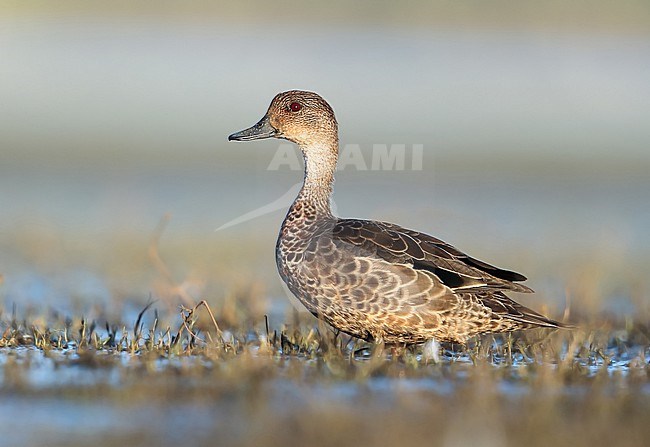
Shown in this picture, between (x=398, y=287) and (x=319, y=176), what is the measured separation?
4.15 feet

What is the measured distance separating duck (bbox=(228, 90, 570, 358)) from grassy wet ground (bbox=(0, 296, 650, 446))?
149 mm

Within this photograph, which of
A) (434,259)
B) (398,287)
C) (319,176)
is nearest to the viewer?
(398,287)

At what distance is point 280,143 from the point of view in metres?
15.1

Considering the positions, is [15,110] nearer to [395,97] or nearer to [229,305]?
[395,97]

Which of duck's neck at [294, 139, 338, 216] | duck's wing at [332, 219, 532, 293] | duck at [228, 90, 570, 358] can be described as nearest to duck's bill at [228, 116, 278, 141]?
duck's neck at [294, 139, 338, 216]

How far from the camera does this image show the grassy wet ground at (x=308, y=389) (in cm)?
514

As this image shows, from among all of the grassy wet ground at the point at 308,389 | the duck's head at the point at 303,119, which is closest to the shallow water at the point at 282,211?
the grassy wet ground at the point at 308,389

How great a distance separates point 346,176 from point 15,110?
5.69 m

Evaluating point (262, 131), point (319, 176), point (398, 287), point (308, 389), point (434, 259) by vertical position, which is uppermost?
point (262, 131)

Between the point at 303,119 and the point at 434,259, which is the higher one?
the point at 303,119
